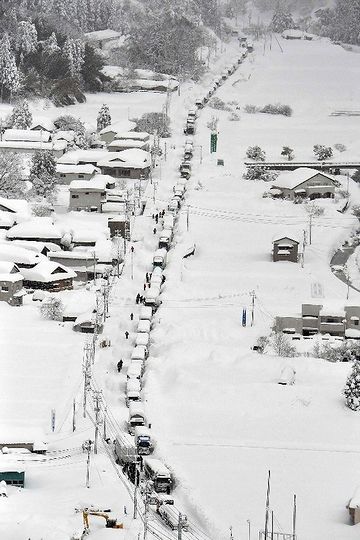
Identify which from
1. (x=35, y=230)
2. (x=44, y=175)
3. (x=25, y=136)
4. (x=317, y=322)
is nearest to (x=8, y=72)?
(x=25, y=136)

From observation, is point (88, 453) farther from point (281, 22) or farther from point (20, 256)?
point (281, 22)

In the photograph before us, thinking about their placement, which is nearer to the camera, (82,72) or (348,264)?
(348,264)

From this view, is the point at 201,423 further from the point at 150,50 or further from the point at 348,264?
the point at 150,50

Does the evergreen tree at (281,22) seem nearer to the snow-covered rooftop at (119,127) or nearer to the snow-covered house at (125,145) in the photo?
the snow-covered rooftop at (119,127)

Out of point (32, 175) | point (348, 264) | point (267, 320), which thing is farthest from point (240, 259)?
point (32, 175)

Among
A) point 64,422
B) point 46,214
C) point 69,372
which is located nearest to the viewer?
point 64,422

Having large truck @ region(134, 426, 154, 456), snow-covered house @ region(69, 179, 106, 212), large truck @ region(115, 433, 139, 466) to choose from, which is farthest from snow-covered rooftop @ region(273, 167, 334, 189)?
large truck @ region(115, 433, 139, 466)

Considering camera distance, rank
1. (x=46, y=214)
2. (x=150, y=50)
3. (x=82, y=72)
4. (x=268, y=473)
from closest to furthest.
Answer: (x=268, y=473)
(x=46, y=214)
(x=82, y=72)
(x=150, y=50)
